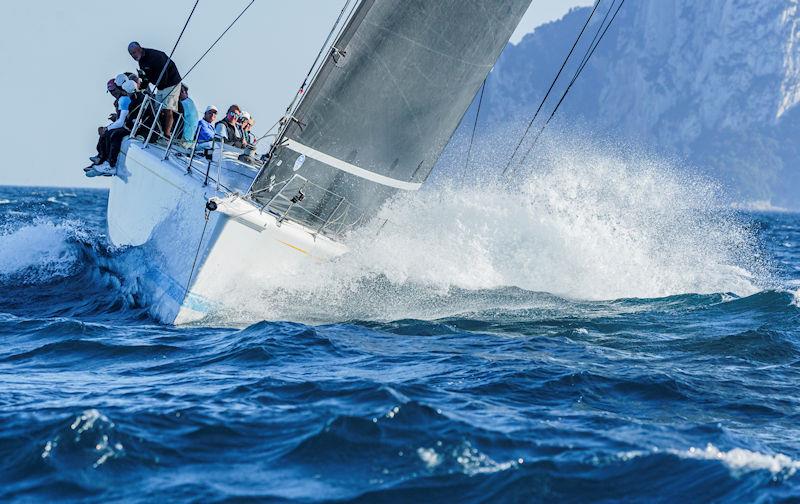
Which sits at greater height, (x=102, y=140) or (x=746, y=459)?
(x=746, y=459)

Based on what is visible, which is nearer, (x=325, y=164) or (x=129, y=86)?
(x=325, y=164)

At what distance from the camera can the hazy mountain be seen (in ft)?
556

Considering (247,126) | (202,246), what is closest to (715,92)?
(247,126)

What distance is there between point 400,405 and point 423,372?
1.16 meters

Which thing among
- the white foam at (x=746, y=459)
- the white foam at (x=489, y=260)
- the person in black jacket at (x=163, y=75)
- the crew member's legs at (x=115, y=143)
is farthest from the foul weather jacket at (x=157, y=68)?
the white foam at (x=746, y=459)

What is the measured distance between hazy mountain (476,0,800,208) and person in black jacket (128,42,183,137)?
162 metres

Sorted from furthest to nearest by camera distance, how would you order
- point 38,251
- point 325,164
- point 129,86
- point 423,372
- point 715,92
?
point 715,92, point 38,251, point 129,86, point 325,164, point 423,372

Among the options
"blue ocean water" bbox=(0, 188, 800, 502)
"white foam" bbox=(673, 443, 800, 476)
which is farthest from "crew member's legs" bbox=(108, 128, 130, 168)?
"white foam" bbox=(673, 443, 800, 476)

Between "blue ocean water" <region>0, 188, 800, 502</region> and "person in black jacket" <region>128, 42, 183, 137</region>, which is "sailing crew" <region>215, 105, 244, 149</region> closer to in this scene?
"person in black jacket" <region>128, 42, 183, 137</region>

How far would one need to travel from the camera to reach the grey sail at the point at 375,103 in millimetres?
9195

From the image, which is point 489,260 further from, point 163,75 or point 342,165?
point 163,75

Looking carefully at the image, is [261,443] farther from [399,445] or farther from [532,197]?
[532,197]

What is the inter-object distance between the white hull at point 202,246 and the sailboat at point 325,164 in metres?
0.01

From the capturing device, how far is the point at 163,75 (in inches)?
446
